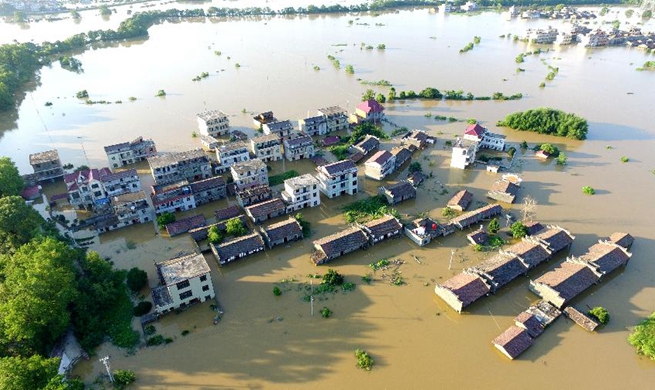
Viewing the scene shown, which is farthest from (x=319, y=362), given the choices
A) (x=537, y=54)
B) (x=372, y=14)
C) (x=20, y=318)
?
(x=372, y=14)

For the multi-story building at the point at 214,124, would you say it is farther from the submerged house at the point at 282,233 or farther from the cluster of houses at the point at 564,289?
the cluster of houses at the point at 564,289

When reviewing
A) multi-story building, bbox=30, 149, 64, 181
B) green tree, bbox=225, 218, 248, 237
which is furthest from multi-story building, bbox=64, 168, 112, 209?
green tree, bbox=225, 218, 248, 237

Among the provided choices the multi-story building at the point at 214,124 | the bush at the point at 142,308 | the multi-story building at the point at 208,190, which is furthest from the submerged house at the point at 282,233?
the multi-story building at the point at 214,124

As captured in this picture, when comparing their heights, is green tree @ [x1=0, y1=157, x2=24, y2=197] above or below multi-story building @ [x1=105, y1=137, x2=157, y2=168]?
above

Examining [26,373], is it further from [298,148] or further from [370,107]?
[370,107]

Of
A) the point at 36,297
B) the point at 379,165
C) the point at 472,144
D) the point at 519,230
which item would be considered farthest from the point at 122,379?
the point at 472,144

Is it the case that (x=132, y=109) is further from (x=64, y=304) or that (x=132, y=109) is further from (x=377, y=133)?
(x=64, y=304)

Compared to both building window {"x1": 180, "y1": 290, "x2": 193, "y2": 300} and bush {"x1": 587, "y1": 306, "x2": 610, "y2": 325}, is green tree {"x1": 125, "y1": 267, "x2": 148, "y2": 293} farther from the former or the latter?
bush {"x1": 587, "y1": 306, "x2": 610, "y2": 325}
